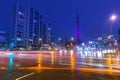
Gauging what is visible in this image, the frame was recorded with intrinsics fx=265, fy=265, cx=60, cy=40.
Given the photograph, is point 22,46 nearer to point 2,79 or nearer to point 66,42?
point 66,42

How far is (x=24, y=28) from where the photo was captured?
181 m

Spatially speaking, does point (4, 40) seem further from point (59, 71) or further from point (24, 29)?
point (59, 71)

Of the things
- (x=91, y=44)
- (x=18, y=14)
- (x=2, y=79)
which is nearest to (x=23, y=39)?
(x=18, y=14)

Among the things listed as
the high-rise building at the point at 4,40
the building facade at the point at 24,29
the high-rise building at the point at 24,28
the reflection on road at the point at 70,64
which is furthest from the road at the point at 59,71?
the high-rise building at the point at 4,40

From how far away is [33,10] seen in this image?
197125 mm

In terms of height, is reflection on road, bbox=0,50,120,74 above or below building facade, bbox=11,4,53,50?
below

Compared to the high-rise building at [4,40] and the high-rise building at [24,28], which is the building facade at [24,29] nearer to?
the high-rise building at [24,28]

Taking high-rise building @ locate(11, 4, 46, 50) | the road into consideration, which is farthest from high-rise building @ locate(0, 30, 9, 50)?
the road

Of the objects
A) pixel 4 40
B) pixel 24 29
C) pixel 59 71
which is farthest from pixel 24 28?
pixel 59 71

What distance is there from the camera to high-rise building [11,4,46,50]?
17150 centimetres

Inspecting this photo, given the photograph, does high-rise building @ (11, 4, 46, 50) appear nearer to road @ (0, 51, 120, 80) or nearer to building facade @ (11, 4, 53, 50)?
building facade @ (11, 4, 53, 50)

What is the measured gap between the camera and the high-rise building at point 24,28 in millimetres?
171500

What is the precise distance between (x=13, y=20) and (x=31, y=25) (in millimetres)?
18816

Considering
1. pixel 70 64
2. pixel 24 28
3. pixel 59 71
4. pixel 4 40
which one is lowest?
pixel 59 71
